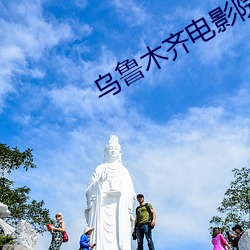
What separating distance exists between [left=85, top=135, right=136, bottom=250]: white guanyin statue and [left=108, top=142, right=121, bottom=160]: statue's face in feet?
0.98

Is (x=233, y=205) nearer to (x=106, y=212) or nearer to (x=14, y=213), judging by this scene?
(x=106, y=212)

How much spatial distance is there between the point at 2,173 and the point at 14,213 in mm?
2032

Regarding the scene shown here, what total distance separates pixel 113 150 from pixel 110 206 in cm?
171

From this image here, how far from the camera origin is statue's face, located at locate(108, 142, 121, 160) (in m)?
14.2

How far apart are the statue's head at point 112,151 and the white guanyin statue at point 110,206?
0.88ft

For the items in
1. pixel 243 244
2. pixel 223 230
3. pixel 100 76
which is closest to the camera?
pixel 243 244

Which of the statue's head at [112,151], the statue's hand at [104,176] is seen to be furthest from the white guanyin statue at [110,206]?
the statue's head at [112,151]

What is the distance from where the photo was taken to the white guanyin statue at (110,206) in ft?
43.0

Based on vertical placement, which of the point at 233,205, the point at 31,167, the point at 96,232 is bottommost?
the point at 96,232

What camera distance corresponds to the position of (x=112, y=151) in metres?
14.2

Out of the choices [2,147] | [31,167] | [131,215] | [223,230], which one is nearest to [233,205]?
[223,230]

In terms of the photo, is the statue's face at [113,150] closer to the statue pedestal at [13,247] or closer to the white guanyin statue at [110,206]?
the white guanyin statue at [110,206]

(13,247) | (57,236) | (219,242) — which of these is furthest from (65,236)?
(219,242)

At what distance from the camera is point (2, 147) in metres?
21.1
